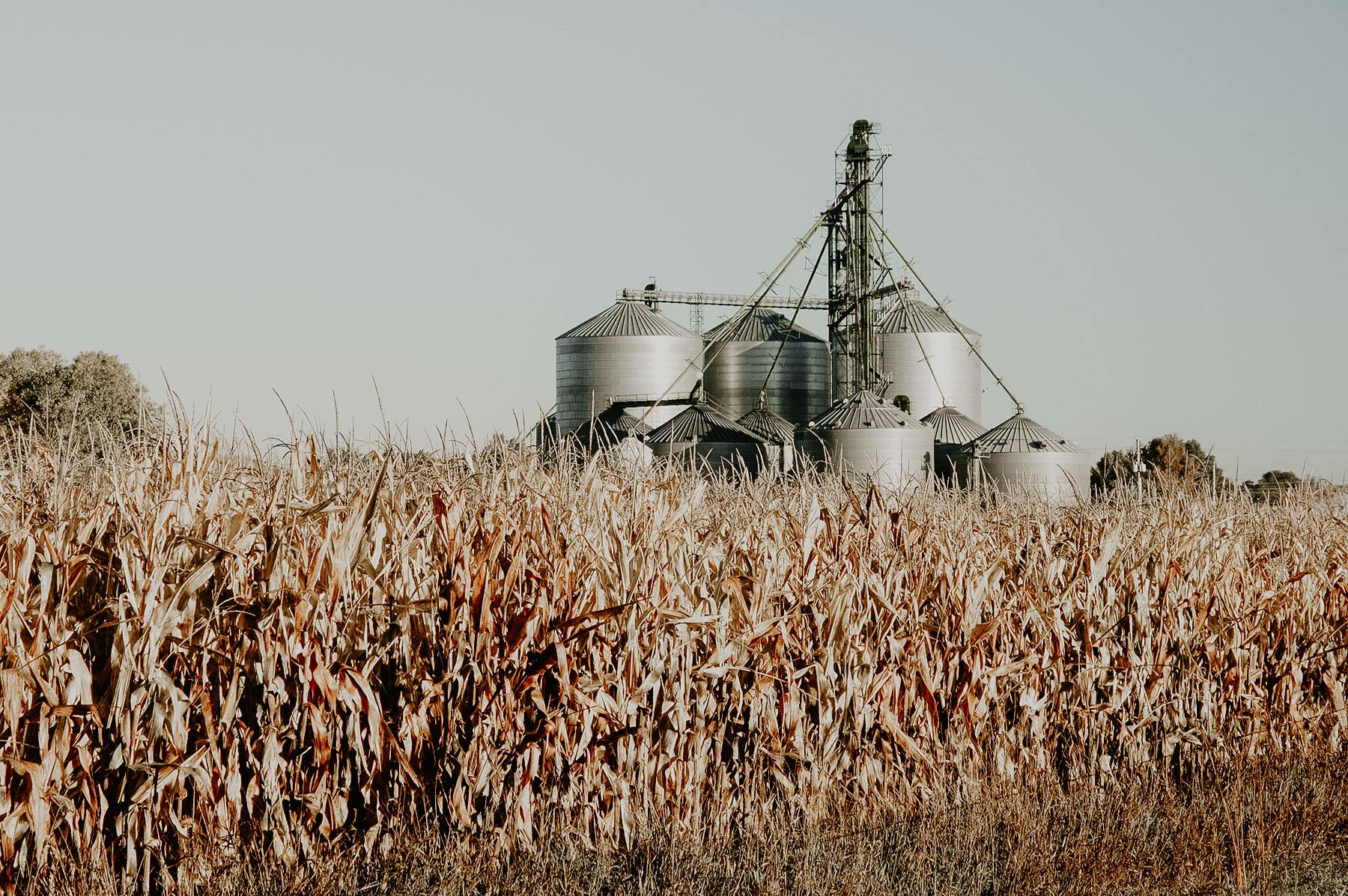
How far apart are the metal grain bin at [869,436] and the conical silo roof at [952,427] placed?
4.18m

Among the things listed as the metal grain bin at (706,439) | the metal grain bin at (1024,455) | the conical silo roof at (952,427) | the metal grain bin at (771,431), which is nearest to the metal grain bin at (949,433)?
the conical silo roof at (952,427)

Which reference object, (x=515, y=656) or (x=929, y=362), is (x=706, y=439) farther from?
(x=515, y=656)

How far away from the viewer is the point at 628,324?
151 ft

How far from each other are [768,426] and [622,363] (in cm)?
783

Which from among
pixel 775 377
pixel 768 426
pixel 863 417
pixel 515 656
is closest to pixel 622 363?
pixel 775 377

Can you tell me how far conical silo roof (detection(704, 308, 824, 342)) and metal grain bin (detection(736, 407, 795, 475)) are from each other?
414cm

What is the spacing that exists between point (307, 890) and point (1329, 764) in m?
7.51

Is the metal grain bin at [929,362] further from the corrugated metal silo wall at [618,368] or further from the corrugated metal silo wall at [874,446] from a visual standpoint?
the corrugated metal silo wall at [874,446]

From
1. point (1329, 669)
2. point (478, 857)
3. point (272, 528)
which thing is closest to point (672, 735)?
point (478, 857)

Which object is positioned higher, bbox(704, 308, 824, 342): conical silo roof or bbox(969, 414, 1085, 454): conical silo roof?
bbox(704, 308, 824, 342): conical silo roof

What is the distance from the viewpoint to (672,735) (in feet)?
21.1

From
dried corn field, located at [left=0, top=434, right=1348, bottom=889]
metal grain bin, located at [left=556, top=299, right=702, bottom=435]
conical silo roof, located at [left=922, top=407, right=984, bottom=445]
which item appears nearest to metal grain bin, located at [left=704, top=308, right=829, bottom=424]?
metal grain bin, located at [left=556, top=299, right=702, bottom=435]

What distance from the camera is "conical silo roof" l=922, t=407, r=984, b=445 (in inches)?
1692

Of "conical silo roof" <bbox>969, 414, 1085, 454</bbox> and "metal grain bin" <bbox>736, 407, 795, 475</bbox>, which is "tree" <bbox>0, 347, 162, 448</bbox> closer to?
"metal grain bin" <bbox>736, 407, 795, 475</bbox>
